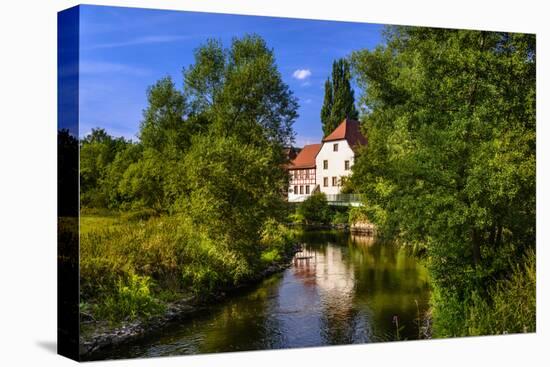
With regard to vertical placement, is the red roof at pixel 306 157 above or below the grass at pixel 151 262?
above

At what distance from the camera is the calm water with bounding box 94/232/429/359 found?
7.60 m

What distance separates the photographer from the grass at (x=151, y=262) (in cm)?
697

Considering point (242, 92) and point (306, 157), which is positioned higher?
point (242, 92)

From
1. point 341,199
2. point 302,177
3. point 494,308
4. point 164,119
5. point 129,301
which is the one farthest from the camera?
point 341,199

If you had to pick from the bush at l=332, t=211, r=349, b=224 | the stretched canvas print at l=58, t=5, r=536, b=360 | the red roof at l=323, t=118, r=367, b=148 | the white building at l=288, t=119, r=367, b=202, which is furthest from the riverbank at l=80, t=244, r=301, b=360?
the red roof at l=323, t=118, r=367, b=148

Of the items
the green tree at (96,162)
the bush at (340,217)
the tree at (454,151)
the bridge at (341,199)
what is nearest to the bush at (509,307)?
the tree at (454,151)

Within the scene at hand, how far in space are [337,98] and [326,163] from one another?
939 millimetres

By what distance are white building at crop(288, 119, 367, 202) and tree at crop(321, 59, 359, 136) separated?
10 centimetres

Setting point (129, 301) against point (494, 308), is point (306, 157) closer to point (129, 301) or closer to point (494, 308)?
point (129, 301)

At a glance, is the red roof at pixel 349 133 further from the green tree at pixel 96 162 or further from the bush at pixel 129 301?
the bush at pixel 129 301

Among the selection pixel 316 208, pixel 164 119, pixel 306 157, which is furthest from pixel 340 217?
pixel 164 119

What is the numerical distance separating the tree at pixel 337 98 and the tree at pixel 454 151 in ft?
0.67

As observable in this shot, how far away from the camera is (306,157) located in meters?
8.59

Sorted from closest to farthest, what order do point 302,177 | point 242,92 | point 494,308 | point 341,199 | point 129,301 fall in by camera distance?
point 129,301, point 494,308, point 242,92, point 302,177, point 341,199
